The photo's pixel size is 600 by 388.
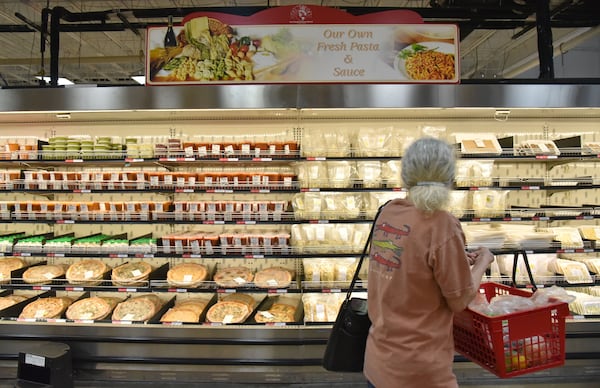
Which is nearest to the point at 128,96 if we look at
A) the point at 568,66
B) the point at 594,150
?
the point at 594,150

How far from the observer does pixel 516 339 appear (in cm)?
175

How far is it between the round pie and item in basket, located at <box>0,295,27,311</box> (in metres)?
2.10

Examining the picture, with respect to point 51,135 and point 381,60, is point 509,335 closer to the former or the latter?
point 381,60

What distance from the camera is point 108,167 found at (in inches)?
176

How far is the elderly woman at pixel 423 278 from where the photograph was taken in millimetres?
1540

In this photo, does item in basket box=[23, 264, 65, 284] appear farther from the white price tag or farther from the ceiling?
the ceiling

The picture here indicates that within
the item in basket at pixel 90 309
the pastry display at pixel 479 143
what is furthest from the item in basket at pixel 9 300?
the pastry display at pixel 479 143

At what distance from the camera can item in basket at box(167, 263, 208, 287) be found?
154 inches

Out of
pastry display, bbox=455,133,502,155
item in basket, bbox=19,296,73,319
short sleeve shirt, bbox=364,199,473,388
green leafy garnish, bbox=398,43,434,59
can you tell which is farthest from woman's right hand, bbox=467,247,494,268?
item in basket, bbox=19,296,73,319

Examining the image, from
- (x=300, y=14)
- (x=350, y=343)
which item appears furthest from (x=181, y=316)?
(x=300, y=14)

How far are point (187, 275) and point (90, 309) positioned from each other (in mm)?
1006

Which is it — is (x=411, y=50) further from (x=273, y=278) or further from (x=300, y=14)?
(x=273, y=278)

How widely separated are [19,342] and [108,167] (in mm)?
1948

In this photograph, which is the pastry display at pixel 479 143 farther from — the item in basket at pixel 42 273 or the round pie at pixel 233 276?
the item in basket at pixel 42 273
